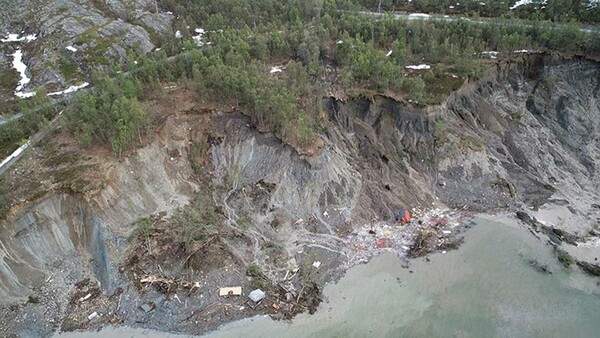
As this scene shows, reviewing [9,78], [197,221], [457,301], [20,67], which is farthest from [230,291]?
[20,67]

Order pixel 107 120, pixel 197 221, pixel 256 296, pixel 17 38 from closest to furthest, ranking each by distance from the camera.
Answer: pixel 256 296, pixel 197 221, pixel 107 120, pixel 17 38

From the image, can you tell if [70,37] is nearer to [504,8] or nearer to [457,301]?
[457,301]

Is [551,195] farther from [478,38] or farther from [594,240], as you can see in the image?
[478,38]

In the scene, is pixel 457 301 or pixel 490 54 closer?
pixel 457 301

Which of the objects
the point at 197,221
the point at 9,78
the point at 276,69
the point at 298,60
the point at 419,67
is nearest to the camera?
the point at 197,221

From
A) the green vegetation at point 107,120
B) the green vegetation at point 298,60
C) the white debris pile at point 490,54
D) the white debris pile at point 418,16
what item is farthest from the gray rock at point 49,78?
the white debris pile at point 490,54

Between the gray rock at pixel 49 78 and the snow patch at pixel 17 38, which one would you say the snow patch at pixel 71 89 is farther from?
the snow patch at pixel 17 38
